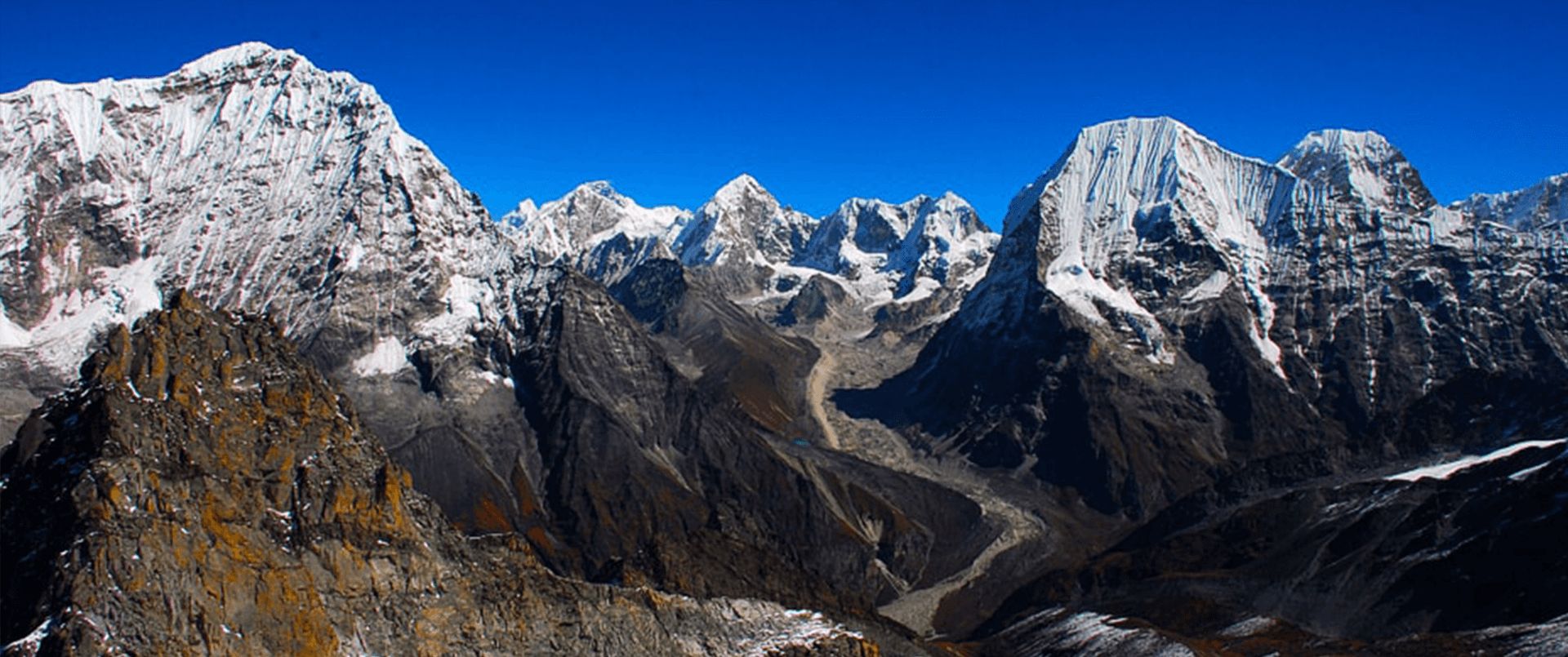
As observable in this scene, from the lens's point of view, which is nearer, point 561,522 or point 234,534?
point 234,534

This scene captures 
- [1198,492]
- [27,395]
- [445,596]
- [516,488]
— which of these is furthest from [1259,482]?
[27,395]

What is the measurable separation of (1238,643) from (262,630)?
87373mm

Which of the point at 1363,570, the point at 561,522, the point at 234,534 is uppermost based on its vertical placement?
the point at 561,522

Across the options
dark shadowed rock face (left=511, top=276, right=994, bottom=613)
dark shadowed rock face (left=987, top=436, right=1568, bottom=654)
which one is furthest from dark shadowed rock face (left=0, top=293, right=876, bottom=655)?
dark shadowed rock face (left=511, top=276, right=994, bottom=613)

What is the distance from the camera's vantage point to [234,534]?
45.2 m

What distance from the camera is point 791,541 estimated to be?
6718 inches

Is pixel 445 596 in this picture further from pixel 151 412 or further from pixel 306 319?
pixel 306 319

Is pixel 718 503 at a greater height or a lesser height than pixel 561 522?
lesser

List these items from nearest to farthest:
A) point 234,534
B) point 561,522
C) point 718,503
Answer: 1. point 234,534
2. point 718,503
3. point 561,522

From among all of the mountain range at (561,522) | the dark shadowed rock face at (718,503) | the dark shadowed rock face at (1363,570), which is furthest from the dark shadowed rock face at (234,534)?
the dark shadowed rock face at (718,503)

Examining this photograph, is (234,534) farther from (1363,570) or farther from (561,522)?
(561,522)

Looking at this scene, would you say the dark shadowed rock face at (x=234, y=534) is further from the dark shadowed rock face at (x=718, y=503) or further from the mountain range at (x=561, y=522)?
the dark shadowed rock face at (x=718, y=503)

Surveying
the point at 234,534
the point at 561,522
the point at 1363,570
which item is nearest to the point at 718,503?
the point at 561,522

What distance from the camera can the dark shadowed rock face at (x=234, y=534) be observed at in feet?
134
